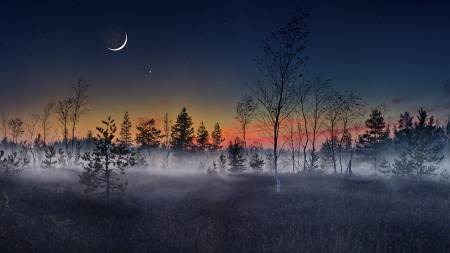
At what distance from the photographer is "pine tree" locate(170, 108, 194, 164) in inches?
1945

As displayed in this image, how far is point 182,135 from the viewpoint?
49.4 metres

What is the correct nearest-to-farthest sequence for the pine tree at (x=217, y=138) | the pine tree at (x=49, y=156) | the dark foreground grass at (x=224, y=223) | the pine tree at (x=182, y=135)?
the dark foreground grass at (x=224, y=223) < the pine tree at (x=49, y=156) < the pine tree at (x=182, y=135) < the pine tree at (x=217, y=138)

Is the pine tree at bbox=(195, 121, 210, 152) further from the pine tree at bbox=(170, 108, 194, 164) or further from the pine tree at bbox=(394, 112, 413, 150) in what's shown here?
the pine tree at bbox=(394, 112, 413, 150)

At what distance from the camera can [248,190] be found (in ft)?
56.5

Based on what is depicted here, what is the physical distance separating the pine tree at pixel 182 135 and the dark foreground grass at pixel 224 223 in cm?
3407

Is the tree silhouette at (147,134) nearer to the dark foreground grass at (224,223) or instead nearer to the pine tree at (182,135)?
the pine tree at (182,135)

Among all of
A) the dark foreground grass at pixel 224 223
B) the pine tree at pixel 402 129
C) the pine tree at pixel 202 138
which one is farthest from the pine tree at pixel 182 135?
the pine tree at pixel 402 129

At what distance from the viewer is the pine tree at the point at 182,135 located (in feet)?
162

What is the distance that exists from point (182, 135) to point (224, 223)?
134 ft

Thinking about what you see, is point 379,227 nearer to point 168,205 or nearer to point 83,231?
point 168,205

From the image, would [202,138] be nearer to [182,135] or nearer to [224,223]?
[182,135]

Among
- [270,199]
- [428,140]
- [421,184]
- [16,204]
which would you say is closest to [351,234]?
[270,199]

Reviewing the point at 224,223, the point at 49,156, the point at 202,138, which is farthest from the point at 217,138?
the point at 224,223

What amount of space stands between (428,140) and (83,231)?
32.1 meters
